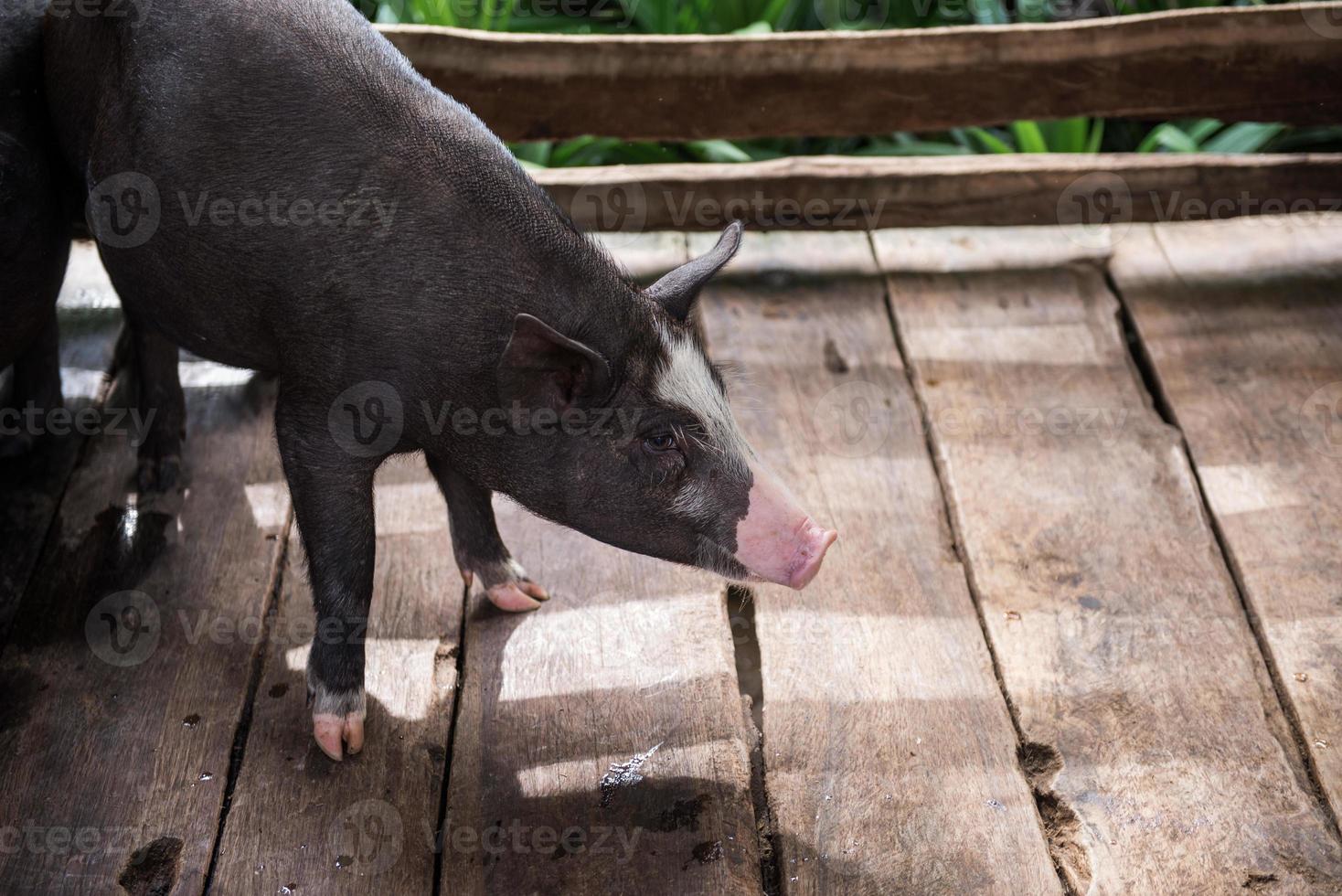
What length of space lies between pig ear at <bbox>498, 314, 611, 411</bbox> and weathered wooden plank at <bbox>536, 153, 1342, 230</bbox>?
1.78 meters

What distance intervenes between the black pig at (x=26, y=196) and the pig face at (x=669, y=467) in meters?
1.24

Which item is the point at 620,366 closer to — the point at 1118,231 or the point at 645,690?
the point at 645,690

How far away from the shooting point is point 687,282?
109 inches

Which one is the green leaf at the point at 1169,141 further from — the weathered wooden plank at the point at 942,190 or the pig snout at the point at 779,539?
the pig snout at the point at 779,539

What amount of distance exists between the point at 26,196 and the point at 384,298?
0.98m

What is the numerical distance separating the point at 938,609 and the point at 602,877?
1.08 m

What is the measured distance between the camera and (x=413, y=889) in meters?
2.53

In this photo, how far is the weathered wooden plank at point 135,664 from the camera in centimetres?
261

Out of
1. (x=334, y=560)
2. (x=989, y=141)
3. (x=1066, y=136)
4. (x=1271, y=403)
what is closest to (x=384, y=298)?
(x=334, y=560)

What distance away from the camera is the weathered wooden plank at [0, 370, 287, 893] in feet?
8.55

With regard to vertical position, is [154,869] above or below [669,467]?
below

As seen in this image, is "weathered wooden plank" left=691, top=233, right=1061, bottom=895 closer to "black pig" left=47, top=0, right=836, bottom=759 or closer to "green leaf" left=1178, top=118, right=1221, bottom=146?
"black pig" left=47, top=0, right=836, bottom=759

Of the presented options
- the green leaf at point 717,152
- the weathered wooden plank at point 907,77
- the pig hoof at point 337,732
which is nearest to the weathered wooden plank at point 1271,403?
the weathered wooden plank at point 907,77

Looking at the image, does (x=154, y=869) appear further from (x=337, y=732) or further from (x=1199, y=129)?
(x=1199, y=129)
